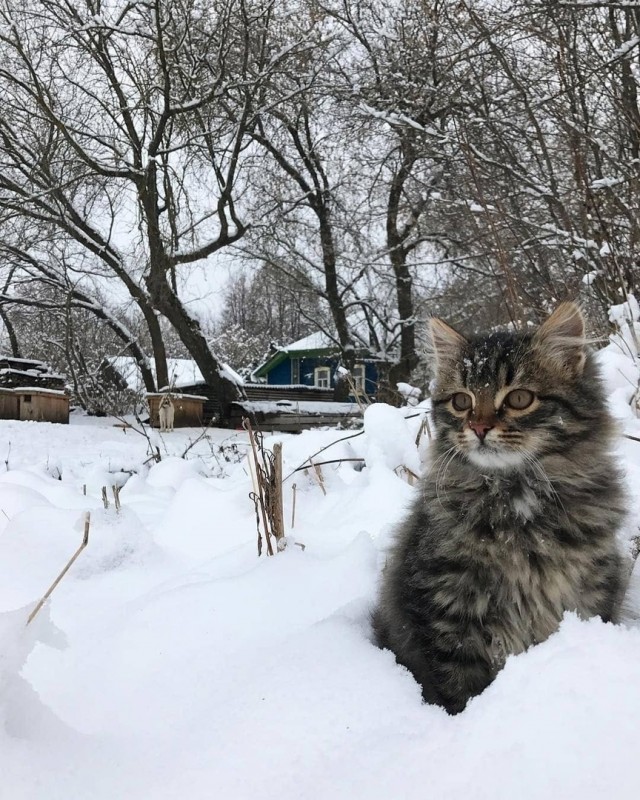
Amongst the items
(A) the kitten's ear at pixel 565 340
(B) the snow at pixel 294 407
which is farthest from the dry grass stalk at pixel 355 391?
(B) the snow at pixel 294 407

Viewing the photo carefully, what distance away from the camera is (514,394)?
73.5 inches

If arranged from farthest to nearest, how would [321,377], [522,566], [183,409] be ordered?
[321,377], [183,409], [522,566]

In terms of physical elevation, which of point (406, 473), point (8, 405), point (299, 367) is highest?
point (299, 367)

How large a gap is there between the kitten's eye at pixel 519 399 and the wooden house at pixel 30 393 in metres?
13.1

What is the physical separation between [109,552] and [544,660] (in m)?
1.81

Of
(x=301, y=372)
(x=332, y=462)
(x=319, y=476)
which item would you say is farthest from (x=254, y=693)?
(x=301, y=372)

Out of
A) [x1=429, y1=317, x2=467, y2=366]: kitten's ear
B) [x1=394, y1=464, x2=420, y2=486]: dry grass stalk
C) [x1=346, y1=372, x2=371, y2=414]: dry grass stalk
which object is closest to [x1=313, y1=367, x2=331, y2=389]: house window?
[x1=346, y1=372, x2=371, y2=414]: dry grass stalk

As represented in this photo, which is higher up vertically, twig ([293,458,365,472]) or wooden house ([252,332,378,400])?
wooden house ([252,332,378,400])

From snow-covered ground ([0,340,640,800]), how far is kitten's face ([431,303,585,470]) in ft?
2.08

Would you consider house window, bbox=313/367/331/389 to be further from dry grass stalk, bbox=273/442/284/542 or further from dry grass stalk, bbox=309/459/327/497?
dry grass stalk, bbox=273/442/284/542

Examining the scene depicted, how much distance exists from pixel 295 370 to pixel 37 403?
61.2 feet

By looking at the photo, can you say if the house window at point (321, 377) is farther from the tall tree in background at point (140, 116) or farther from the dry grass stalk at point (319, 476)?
the dry grass stalk at point (319, 476)

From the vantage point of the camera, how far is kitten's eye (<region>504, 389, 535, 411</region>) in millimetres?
1845

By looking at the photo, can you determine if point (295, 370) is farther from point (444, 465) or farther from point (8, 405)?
point (444, 465)
